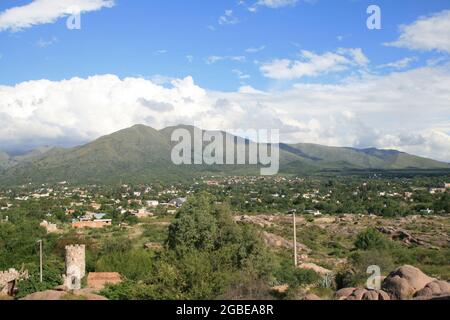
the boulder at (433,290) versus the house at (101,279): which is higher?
the boulder at (433,290)

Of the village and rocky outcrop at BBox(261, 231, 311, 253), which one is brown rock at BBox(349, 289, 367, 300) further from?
rocky outcrop at BBox(261, 231, 311, 253)

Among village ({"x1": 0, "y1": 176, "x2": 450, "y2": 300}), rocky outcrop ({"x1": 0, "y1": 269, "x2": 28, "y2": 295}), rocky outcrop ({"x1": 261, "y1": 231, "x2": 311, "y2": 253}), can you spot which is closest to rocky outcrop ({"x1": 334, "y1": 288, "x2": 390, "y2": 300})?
village ({"x1": 0, "y1": 176, "x2": 450, "y2": 300})

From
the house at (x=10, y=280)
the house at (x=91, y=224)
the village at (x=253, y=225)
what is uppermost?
the house at (x=10, y=280)

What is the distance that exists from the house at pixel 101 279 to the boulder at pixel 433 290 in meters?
15.9

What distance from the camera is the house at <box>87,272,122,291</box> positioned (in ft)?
84.6

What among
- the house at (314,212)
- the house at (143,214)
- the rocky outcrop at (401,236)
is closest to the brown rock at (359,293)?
the rocky outcrop at (401,236)

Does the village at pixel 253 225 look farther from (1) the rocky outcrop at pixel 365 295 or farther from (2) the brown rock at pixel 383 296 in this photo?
(2) the brown rock at pixel 383 296

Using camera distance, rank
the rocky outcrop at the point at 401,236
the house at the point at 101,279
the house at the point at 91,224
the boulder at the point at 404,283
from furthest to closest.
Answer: the house at the point at 91,224 → the rocky outcrop at the point at 401,236 → the house at the point at 101,279 → the boulder at the point at 404,283

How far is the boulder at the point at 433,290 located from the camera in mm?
15084

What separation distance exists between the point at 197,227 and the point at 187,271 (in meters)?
8.53

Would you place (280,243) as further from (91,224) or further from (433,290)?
(91,224)

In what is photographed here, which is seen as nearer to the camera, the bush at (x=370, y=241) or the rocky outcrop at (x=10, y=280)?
the rocky outcrop at (x=10, y=280)
